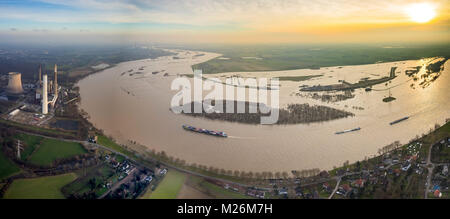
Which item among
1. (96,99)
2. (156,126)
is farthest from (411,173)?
(96,99)

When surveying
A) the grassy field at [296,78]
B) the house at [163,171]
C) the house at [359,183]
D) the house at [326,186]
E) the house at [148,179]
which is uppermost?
the grassy field at [296,78]

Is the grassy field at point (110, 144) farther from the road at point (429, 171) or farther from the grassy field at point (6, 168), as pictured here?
the road at point (429, 171)

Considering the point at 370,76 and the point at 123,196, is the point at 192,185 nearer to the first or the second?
the point at 123,196

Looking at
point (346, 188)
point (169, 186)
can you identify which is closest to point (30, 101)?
point (169, 186)

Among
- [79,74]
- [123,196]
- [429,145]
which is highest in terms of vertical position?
[79,74]

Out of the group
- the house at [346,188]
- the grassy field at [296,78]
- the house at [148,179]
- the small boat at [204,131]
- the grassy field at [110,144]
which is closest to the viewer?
the house at [346,188]

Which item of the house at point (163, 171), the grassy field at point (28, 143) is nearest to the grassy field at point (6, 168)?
the grassy field at point (28, 143)
